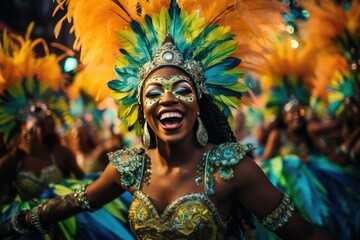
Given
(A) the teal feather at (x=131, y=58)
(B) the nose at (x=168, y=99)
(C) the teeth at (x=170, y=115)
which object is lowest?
(C) the teeth at (x=170, y=115)

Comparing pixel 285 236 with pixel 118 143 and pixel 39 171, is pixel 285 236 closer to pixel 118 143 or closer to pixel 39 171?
pixel 39 171

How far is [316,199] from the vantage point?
4945 millimetres

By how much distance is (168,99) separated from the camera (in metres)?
2.84

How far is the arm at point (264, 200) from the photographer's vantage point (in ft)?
9.15

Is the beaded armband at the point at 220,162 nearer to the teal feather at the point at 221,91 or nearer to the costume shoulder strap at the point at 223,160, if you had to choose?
the costume shoulder strap at the point at 223,160

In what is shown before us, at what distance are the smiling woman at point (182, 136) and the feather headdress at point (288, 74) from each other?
11.4 ft

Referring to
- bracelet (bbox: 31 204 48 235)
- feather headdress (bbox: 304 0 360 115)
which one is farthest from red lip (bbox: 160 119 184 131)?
feather headdress (bbox: 304 0 360 115)

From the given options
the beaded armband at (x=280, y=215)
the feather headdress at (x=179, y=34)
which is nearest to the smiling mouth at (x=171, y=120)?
the feather headdress at (x=179, y=34)

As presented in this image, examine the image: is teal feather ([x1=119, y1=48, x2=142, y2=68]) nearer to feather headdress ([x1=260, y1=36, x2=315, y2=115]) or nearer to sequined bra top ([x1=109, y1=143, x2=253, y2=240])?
sequined bra top ([x1=109, y1=143, x2=253, y2=240])

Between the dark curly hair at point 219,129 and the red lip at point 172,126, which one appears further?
the dark curly hair at point 219,129

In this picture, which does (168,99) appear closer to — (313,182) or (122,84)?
(122,84)

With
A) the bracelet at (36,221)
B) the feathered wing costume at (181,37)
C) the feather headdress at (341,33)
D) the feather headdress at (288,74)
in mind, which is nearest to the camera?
the feathered wing costume at (181,37)

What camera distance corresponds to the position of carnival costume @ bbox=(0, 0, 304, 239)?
111 inches

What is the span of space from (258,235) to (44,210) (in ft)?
7.05
